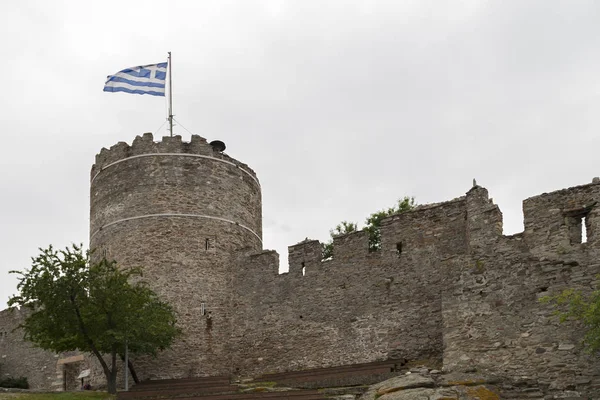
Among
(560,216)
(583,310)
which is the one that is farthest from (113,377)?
(583,310)

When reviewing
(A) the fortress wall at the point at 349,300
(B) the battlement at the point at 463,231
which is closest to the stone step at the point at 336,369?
(A) the fortress wall at the point at 349,300

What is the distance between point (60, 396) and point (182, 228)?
701 centimetres

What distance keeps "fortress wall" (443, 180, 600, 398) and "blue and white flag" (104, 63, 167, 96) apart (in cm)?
1509

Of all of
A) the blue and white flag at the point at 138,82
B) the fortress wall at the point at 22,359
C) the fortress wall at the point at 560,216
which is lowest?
the fortress wall at the point at 22,359

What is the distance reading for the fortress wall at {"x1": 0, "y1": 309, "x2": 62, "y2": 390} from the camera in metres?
42.5

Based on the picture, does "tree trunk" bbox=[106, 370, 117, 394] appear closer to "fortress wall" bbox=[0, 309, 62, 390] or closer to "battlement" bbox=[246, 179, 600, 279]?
"battlement" bbox=[246, 179, 600, 279]

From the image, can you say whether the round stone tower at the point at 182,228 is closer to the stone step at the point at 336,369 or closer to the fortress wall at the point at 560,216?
the stone step at the point at 336,369

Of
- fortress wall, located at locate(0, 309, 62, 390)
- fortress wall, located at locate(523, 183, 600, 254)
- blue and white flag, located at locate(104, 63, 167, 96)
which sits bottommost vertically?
fortress wall, located at locate(0, 309, 62, 390)

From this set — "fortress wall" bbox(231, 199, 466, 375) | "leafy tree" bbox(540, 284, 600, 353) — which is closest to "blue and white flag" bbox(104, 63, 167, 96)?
"fortress wall" bbox(231, 199, 466, 375)

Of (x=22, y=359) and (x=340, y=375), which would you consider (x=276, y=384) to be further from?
(x=22, y=359)

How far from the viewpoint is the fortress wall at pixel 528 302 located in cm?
2064

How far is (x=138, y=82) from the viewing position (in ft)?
113

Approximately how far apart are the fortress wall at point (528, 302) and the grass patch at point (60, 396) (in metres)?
10.9

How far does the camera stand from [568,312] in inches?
814
